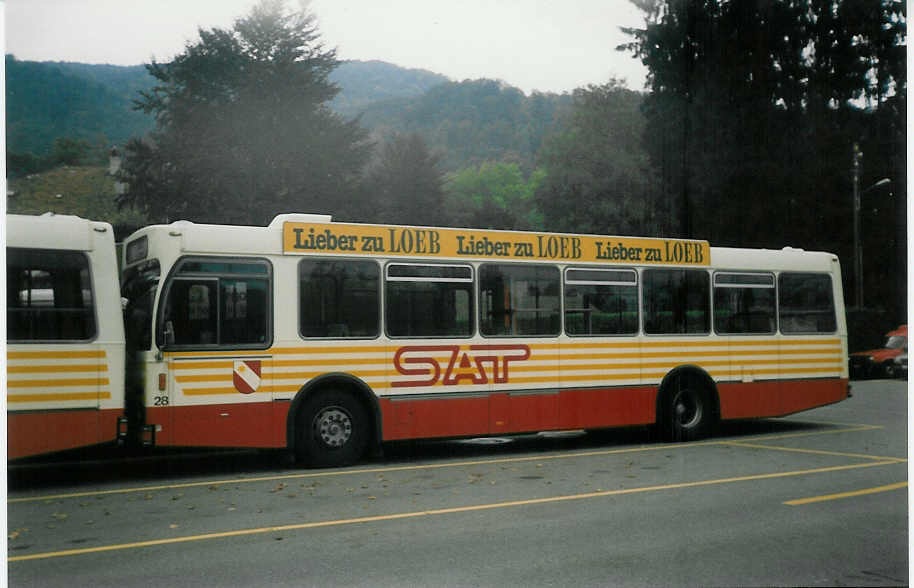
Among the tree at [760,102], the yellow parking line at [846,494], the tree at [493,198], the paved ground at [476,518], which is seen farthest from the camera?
the tree at [493,198]

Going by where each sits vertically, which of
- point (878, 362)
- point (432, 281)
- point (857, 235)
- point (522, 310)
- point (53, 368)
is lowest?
point (878, 362)

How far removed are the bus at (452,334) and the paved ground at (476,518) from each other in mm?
636

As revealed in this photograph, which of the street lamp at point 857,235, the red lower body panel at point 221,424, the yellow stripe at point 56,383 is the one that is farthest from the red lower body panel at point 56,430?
the street lamp at point 857,235

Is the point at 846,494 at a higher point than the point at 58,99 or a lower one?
lower

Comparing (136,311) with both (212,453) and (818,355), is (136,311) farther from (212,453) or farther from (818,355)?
(818,355)

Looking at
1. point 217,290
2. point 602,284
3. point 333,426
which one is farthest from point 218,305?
point 602,284

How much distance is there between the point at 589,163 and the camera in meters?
51.9

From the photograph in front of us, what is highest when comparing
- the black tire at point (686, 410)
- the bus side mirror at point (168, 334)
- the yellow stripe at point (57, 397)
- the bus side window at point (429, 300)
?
the bus side window at point (429, 300)

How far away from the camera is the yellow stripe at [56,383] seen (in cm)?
850

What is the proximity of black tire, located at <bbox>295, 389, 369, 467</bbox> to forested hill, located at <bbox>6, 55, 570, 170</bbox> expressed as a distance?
3926mm

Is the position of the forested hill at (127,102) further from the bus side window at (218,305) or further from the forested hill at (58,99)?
Result: the bus side window at (218,305)

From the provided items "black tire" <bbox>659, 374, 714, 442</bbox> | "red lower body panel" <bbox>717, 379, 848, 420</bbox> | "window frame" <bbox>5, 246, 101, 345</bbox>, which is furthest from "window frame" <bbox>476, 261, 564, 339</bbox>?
"window frame" <bbox>5, 246, 101, 345</bbox>

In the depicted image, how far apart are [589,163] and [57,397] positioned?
45.5 m

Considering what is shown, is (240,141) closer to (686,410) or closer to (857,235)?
(686,410)
